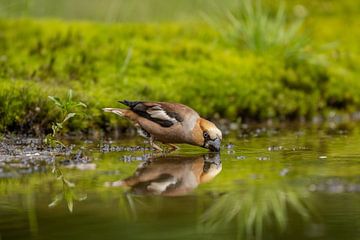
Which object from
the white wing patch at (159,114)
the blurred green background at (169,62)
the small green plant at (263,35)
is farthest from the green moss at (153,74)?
the white wing patch at (159,114)

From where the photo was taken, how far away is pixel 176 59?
11.7 metres

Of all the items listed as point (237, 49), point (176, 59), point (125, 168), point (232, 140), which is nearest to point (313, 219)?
point (125, 168)

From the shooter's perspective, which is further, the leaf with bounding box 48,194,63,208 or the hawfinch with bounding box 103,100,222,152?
the hawfinch with bounding box 103,100,222,152

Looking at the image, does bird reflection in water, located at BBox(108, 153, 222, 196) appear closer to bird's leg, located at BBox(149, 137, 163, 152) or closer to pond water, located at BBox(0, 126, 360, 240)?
pond water, located at BBox(0, 126, 360, 240)

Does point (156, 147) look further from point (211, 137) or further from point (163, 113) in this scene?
point (211, 137)

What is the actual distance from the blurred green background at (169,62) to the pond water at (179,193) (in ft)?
4.53

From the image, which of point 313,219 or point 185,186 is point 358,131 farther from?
point 313,219

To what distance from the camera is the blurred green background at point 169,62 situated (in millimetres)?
9953

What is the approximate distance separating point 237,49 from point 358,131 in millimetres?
2898

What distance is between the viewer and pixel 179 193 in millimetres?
5895

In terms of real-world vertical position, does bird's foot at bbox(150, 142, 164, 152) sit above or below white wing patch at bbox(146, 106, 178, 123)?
below

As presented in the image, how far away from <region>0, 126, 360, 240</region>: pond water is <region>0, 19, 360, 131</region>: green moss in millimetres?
1170

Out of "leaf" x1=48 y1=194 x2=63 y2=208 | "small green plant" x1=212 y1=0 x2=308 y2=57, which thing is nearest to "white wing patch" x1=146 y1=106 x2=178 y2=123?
"leaf" x1=48 y1=194 x2=63 y2=208

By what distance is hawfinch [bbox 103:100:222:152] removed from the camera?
26.8 ft
